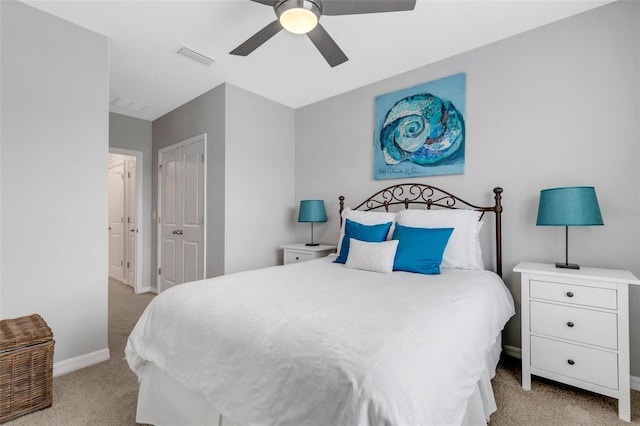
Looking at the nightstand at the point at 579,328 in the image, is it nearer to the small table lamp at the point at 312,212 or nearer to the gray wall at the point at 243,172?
the small table lamp at the point at 312,212

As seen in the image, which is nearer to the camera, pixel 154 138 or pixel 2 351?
pixel 2 351

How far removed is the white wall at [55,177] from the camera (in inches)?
80.6

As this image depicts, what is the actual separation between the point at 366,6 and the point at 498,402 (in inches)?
97.3

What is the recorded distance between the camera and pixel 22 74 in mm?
2090

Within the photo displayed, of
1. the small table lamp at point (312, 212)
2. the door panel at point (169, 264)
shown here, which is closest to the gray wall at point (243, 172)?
the small table lamp at point (312, 212)

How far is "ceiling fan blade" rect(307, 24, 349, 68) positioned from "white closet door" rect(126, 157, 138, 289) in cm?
362

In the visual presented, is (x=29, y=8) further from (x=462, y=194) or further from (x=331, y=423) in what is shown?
(x=462, y=194)

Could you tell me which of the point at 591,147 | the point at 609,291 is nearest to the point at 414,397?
the point at 609,291

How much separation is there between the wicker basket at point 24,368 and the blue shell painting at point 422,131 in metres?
2.94

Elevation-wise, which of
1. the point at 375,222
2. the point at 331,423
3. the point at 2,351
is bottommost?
the point at 2,351

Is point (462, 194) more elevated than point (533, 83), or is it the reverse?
point (533, 83)

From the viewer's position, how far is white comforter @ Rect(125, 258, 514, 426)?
87cm

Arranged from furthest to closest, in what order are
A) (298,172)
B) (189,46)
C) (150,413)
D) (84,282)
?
1. (298,172)
2. (189,46)
3. (84,282)
4. (150,413)

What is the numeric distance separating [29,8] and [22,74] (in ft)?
1.57
